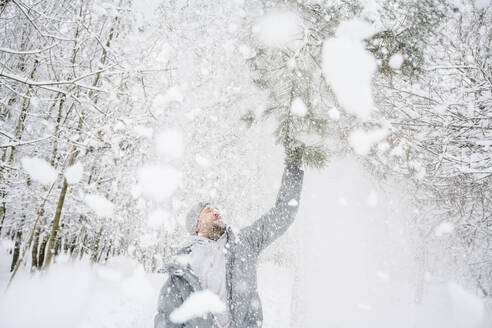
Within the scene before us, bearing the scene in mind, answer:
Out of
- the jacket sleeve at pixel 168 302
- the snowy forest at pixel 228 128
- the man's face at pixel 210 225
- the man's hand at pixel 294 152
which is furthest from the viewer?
the snowy forest at pixel 228 128

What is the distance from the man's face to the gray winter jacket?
7cm

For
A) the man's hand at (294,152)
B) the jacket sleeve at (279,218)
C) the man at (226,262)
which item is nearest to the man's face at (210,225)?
the man at (226,262)

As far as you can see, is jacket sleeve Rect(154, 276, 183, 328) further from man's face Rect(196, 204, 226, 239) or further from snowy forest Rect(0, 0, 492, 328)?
man's face Rect(196, 204, 226, 239)

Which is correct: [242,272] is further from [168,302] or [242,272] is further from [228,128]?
[228,128]

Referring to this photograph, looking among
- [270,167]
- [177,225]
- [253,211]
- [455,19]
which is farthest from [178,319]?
[270,167]

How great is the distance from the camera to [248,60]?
3357 mm

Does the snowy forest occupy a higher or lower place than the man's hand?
higher

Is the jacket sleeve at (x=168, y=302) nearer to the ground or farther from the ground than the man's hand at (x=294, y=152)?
nearer to the ground

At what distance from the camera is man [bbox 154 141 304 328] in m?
1.85

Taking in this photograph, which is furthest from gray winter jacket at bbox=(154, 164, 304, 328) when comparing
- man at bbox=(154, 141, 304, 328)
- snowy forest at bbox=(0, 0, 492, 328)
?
snowy forest at bbox=(0, 0, 492, 328)

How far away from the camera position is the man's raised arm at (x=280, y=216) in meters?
2.14

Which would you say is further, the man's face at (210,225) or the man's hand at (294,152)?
the man's hand at (294,152)

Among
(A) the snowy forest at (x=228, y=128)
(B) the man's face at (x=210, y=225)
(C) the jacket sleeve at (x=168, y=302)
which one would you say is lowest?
(C) the jacket sleeve at (x=168, y=302)

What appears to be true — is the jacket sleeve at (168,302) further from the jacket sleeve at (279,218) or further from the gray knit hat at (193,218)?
the jacket sleeve at (279,218)
